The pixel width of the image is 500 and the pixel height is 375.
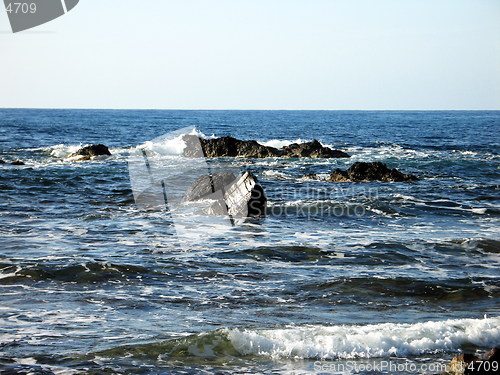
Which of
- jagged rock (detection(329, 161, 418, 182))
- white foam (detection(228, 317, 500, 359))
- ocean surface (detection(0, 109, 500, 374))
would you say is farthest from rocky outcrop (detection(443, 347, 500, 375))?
jagged rock (detection(329, 161, 418, 182))

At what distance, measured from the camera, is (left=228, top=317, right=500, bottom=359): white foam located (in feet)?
26.1

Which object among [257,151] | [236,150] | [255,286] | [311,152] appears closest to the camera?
[255,286]

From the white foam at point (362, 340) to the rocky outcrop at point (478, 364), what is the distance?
1581 millimetres

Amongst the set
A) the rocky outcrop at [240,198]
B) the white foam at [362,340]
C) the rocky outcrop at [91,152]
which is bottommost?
the white foam at [362,340]

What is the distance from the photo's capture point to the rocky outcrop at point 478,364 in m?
5.89

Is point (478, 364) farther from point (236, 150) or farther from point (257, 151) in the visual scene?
point (236, 150)

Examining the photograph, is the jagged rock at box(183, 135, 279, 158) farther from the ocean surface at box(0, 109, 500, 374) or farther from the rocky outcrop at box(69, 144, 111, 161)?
the ocean surface at box(0, 109, 500, 374)

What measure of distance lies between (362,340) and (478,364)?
226cm

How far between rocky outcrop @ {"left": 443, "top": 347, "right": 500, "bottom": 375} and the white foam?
1.58m

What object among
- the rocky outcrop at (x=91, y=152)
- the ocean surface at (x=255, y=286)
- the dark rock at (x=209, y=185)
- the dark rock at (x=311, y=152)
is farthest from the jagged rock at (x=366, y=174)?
the rocky outcrop at (x=91, y=152)

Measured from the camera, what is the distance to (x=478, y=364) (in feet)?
19.8

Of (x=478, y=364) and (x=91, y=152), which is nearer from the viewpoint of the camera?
(x=478, y=364)

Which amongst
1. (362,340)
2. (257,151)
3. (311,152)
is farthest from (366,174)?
(362,340)

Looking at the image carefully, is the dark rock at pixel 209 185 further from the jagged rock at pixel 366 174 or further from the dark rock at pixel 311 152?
the dark rock at pixel 311 152
